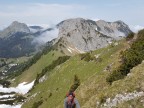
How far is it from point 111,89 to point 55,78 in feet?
293

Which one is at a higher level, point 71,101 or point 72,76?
point 71,101

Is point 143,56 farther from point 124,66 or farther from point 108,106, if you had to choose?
point 108,106

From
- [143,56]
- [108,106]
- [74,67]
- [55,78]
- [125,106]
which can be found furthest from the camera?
[55,78]

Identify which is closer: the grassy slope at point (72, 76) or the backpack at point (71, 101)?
the backpack at point (71, 101)

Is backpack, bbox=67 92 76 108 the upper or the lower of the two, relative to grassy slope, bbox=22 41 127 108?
upper

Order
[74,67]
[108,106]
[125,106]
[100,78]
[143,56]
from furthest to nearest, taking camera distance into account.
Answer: [74,67] → [100,78] → [143,56] → [108,106] → [125,106]

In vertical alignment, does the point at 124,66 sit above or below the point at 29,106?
above

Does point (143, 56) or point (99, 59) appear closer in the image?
point (143, 56)

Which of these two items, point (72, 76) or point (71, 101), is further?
point (72, 76)

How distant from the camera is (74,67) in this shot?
124m

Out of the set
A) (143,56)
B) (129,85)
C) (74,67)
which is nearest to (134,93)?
(129,85)

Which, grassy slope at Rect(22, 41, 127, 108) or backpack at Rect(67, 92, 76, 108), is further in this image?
grassy slope at Rect(22, 41, 127, 108)

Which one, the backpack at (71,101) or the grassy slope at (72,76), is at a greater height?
the backpack at (71,101)

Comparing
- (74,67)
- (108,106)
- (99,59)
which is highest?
(108,106)
